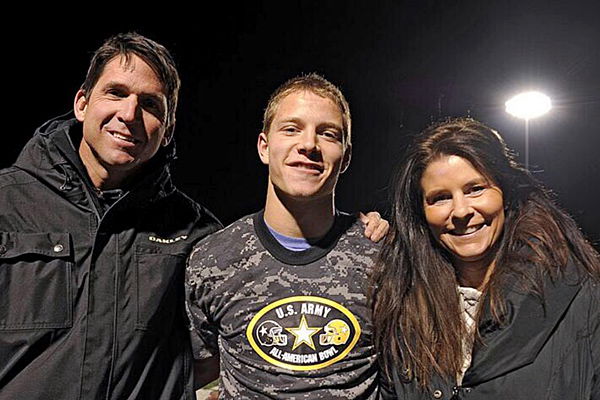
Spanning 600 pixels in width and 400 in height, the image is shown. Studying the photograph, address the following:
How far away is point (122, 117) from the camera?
1.68 metres

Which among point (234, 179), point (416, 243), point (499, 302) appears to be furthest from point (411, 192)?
point (234, 179)

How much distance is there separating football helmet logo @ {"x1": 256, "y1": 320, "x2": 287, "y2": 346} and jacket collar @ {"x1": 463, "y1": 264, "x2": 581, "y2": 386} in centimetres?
46

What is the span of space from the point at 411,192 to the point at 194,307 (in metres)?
0.68

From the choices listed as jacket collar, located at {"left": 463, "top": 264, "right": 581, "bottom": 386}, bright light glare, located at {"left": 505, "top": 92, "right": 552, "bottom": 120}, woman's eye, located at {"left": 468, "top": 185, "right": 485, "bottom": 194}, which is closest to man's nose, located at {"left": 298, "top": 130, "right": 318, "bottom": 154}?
woman's eye, located at {"left": 468, "top": 185, "right": 485, "bottom": 194}

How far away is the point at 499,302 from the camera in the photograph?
5.05ft

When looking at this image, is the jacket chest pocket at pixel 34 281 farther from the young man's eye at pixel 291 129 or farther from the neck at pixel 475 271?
the neck at pixel 475 271

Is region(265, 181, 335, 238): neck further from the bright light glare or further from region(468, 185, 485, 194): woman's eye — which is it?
the bright light glare

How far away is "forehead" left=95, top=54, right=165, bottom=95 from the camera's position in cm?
174

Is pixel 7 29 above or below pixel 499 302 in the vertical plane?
above

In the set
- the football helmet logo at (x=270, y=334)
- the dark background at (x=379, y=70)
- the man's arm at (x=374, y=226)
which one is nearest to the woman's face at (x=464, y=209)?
the man's arm at (x=374, y=226)

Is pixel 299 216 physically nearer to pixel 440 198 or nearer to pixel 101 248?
pixel 440 198

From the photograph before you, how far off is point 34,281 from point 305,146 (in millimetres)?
767

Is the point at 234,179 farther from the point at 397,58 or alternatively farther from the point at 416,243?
the point at 416,243

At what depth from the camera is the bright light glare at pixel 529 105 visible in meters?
4.71
